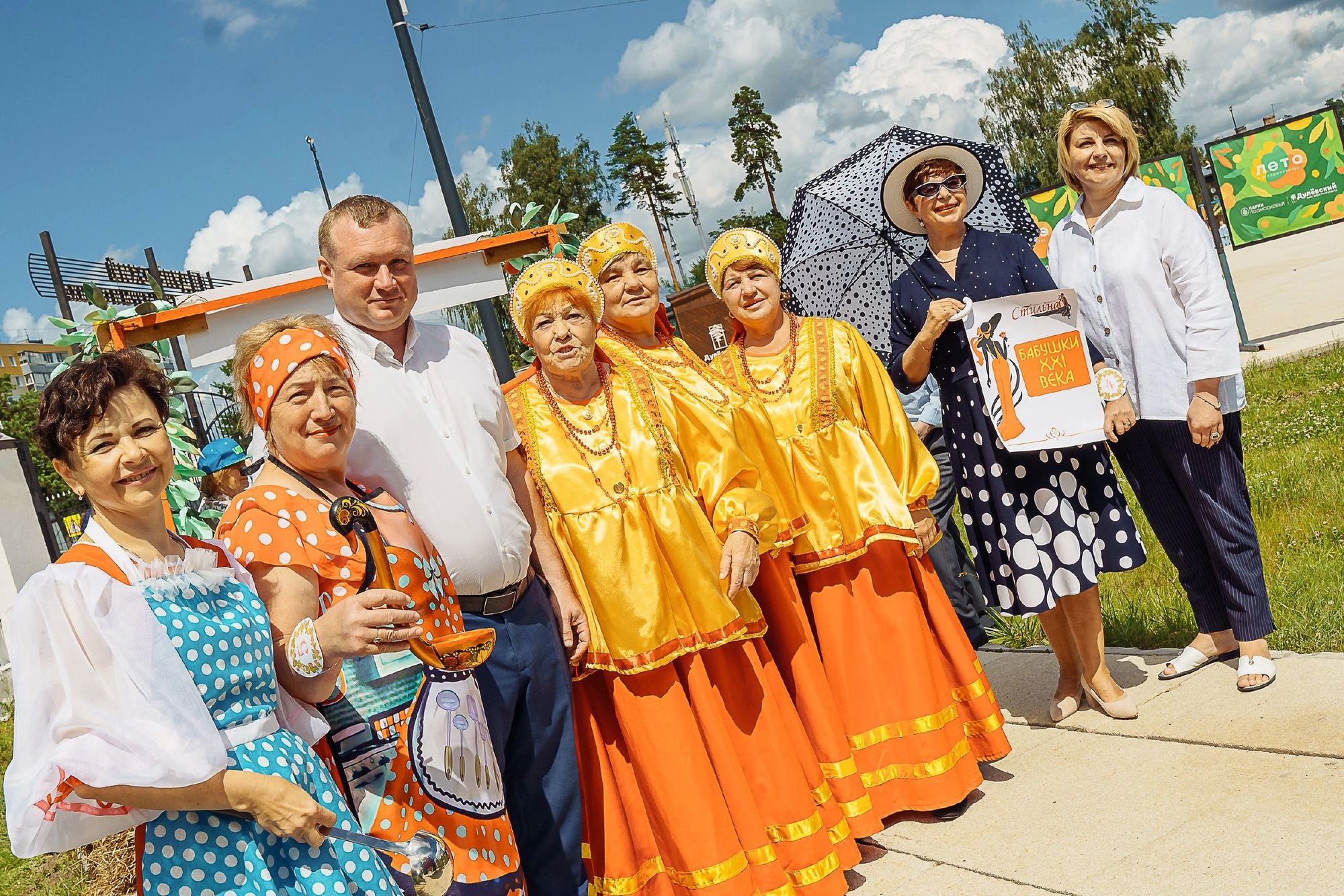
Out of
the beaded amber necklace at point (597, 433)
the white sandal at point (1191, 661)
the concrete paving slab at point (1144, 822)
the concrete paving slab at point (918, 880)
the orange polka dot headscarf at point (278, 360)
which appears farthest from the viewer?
the white sandal at point (1191, 661)

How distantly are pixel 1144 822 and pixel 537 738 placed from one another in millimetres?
1894

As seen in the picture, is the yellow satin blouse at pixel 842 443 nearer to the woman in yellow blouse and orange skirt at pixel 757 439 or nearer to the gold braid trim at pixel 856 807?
the woman in yellow blouse and orange skirt at pixel 757 439

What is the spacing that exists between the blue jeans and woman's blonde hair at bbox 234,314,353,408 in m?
0.86

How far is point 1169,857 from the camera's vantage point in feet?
10.1

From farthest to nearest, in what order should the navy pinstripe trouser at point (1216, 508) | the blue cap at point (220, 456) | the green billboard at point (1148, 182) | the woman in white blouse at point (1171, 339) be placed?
the green billboard at point (1148, 182), the blue cap at point (220, 456), the navy pinstripe trouser at point (1216, 508), the woman in white blouse at point (1171, 339)

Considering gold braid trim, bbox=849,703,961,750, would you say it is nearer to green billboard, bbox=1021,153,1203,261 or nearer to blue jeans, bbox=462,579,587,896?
blue jeans, bbox=462,579,587,896

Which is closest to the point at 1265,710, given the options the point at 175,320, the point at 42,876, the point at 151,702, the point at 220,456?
the point at 151,702

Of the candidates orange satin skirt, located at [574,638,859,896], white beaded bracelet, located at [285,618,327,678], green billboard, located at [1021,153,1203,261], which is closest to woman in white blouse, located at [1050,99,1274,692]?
orange satin skirt, located at [574,638,859,896]

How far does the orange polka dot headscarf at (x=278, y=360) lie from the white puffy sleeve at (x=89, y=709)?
62 cm

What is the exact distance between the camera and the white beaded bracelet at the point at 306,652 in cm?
216

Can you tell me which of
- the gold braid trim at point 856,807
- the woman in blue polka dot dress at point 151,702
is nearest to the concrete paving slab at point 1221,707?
the gold braid trim at point 856,807

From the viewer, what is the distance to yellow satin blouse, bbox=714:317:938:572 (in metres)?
3.86

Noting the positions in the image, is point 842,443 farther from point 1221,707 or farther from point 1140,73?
point 1140,73

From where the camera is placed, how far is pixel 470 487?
3.01 metres
